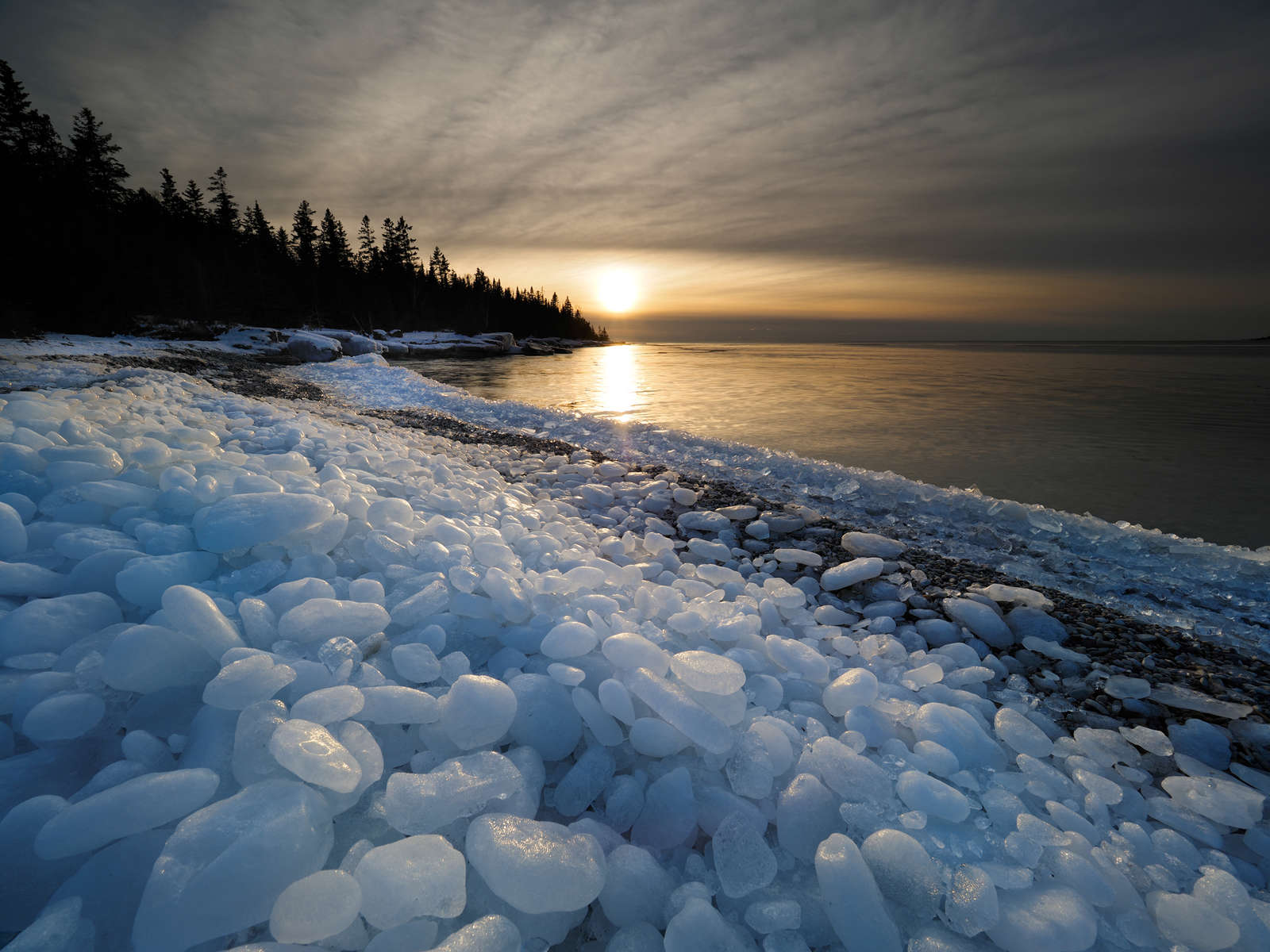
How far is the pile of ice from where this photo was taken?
0.97 m

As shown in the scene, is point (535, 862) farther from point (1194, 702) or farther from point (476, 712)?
point (1194, 702)

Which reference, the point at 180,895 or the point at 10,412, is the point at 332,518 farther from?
the point at 10,412

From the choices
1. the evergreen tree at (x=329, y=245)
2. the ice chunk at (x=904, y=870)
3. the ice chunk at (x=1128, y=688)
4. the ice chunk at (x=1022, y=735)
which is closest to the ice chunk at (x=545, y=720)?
the ice chunk at (x=904, y=870)

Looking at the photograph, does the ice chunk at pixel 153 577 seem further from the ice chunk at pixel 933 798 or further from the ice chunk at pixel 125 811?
the ice chunk at pixel 933 798

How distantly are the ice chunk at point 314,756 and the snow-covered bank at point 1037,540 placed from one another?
3.93 meters

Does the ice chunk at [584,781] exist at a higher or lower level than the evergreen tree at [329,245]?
lower

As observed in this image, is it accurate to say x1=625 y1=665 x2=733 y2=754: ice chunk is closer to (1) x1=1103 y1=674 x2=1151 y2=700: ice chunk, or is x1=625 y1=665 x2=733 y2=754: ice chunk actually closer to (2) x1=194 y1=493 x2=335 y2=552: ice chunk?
(2) x1=194 y1=493 x2=335 y2=552: ice chunk

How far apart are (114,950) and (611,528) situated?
2.91 metres

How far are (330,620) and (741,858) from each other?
1344mm

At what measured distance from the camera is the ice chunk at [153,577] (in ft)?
4.95

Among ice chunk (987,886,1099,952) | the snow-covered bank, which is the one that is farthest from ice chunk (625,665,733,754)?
the snow-covered bank

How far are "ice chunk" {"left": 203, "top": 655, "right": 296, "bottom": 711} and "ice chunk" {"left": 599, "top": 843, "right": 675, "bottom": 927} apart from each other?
94 centimetres

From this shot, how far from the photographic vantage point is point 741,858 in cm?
121

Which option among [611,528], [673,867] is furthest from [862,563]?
[673,867]
